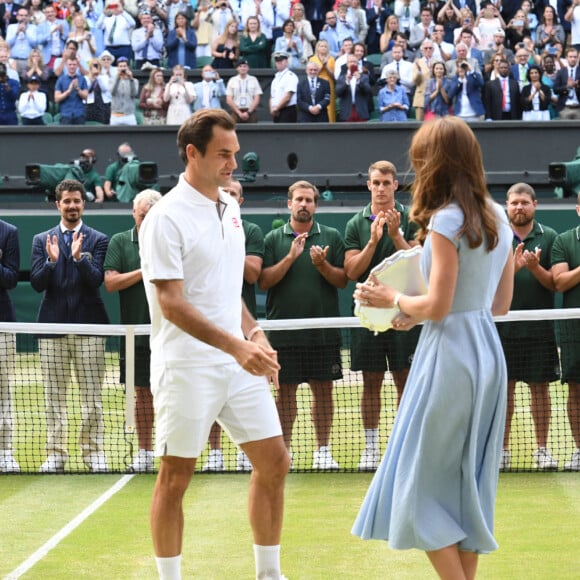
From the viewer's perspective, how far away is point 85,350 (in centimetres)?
942

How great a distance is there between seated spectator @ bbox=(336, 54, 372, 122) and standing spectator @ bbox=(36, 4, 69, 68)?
226 inches

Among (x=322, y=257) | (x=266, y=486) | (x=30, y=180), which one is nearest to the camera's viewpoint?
(x=266, y=486)

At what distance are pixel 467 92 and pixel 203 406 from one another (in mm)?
16159

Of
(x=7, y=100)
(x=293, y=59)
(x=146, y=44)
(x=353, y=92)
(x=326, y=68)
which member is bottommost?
(x=7, y=100)

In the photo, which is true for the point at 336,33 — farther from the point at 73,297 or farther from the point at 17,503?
the point at 17,503

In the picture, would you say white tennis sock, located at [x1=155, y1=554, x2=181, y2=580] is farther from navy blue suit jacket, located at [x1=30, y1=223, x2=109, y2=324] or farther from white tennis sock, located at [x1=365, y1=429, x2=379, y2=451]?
navy blue suit jacket, located at [x1=30, y1=223, x2=109, y2=324]

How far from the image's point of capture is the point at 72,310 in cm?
945

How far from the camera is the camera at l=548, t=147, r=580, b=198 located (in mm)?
17233

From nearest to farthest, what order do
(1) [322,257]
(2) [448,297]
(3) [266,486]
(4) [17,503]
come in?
1. (2) [448,297]
2. (3) [266,486]
3. (4) [17,503]
4. (1) [322,257]

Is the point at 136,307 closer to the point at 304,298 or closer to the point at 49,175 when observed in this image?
the point at 304,298

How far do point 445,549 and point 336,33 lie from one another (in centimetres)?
1907

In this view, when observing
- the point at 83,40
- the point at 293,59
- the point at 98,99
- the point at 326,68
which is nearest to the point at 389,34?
the point at 293,59

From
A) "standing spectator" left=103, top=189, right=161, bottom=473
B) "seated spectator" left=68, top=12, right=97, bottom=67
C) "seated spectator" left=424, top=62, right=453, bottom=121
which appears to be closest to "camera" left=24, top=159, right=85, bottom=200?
"seated spectator" left=68, top=12, right=97, bottom=67

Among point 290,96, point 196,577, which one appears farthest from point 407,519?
point 290,96
